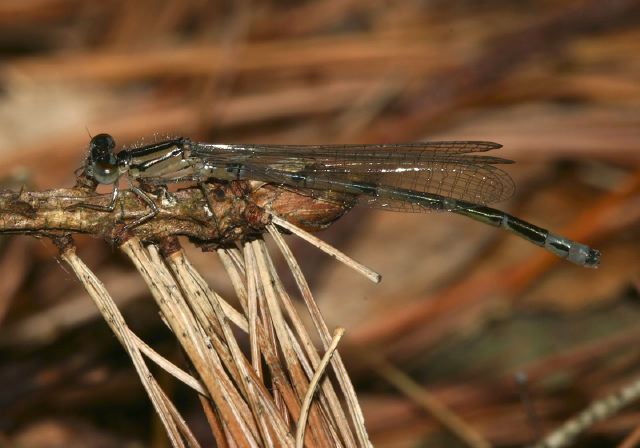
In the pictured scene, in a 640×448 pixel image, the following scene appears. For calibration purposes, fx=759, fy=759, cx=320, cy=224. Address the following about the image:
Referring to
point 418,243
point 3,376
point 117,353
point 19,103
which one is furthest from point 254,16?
point 3,376

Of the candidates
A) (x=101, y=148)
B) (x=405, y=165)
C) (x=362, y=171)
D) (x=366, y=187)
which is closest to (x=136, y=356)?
(x=101, y=148)

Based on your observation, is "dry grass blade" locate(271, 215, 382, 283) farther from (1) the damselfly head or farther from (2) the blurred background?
(2) the blurred background

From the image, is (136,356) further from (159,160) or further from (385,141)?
(385,141)

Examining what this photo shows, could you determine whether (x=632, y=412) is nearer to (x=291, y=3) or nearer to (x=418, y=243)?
(x=418, y=243)

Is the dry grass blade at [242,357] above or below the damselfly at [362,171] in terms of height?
below

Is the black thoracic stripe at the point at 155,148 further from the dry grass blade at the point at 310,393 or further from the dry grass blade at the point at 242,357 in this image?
the dry grass blade at the point at 310,393

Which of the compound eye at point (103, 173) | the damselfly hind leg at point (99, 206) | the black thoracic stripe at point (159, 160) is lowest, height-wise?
the damselfly hind leg at point (99, 206)

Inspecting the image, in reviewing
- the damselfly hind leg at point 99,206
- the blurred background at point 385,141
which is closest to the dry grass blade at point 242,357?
the damselfly hind leg at point 99,206

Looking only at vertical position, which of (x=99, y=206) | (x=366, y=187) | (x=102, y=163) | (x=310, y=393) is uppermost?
(x=102, y=163)

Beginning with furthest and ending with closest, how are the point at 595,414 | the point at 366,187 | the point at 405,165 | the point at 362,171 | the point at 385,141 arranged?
the point at 385,141 → the point at 405,165 → the point at 362,171 → the point at 366,187 → the point at 595,414
